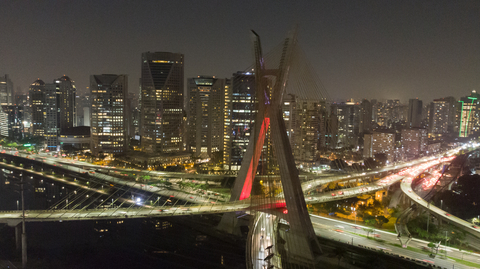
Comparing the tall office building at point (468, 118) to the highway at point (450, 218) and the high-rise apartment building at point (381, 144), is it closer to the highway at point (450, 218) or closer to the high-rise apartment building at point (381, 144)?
the high-rise apartment building at point (381, 144)

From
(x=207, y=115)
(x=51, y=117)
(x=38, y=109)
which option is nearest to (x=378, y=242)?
(x=207, y=115)

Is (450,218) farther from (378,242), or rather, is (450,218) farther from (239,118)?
(239,118)

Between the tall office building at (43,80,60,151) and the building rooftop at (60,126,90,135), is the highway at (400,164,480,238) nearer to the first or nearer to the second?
the building rooftop at (60,126,90,135)

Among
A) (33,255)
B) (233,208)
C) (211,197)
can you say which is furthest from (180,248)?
(33,255)

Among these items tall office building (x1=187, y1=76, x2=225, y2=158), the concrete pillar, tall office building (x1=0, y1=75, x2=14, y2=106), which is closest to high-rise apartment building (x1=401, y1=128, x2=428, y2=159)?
tall office building (x1=187, y1=76, x2=225, y2=158)

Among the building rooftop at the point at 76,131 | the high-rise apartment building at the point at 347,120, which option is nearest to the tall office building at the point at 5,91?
the building rooftop at the point at 76,131

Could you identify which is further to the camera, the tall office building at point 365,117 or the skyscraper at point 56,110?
the tall office building at point 365,117
